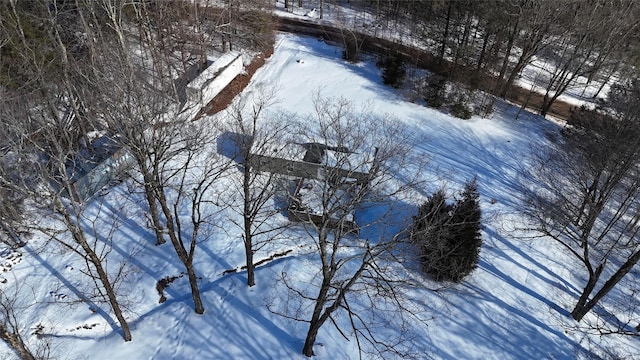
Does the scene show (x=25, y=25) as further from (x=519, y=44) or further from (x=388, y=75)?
(x=519, y=44)

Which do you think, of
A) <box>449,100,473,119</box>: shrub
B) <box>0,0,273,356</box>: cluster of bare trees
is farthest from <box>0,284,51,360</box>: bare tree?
<box>449,100,473,119</box>: shrub

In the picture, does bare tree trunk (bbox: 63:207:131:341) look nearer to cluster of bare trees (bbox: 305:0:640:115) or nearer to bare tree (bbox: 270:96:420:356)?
bare tree (bbox: 270:96:420:356)

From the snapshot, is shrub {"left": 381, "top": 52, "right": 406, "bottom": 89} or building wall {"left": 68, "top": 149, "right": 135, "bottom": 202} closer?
building wall {"left": 68, "top": 149, "right": 135, "bottom": 202}

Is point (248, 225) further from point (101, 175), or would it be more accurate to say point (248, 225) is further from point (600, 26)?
point (600, 26)

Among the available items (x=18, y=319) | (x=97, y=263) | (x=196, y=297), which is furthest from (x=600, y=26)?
(x=18, y=319)

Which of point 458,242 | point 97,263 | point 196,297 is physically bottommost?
point 196,297

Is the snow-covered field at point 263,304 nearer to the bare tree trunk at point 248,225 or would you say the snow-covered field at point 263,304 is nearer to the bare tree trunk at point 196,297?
the bare tree trunk at point 196,297
